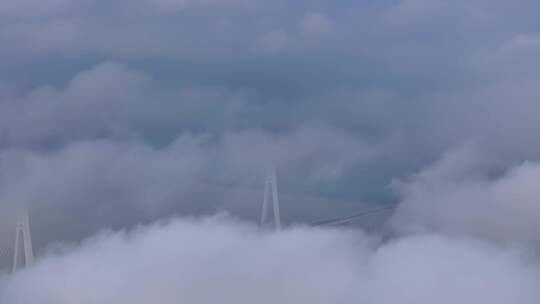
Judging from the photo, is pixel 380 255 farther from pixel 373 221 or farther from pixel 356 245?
pixel 373 221

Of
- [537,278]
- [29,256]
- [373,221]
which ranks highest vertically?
[373,221]

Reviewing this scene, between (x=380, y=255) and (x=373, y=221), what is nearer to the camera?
(x=380, y=255)

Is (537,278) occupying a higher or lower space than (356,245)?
lower

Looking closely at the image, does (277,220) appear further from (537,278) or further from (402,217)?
(537,278)

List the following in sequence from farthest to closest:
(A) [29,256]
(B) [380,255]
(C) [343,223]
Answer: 1. (C) [343,223]
2. (B) [380,255]
3. (A) [29,256]

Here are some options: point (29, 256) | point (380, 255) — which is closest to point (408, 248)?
point (380, 255)

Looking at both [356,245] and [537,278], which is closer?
[537,278]

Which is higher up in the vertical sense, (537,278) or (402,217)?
(402,217)

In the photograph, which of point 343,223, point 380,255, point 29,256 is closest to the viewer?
point 29,256

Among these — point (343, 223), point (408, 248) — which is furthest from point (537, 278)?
point (343, 223)
